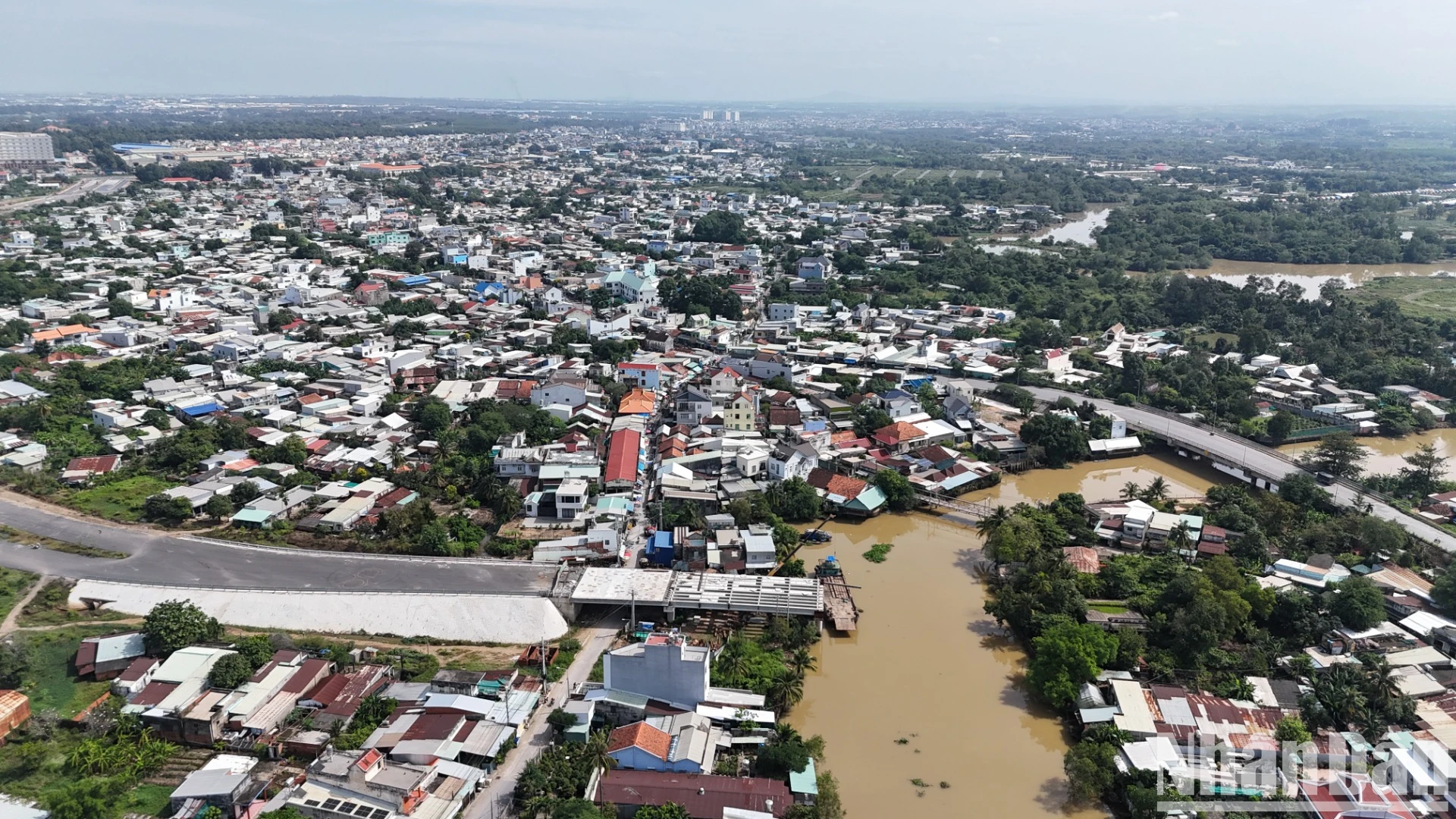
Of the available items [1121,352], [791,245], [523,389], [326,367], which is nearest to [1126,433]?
[1121,352]

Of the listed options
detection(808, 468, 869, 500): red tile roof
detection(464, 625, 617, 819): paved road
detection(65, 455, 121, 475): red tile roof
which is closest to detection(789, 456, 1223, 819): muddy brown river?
detection(808, 468, 869, 500): red tile roof

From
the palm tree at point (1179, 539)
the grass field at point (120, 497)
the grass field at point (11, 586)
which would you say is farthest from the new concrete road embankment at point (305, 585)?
the palm tree at point (1179, 539)

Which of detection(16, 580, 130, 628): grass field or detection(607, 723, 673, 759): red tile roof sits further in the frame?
detection(16, 580, 130, 628): grass field

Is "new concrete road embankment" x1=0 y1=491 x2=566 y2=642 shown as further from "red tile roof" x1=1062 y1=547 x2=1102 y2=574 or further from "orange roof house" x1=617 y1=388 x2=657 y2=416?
"red tile roof" x1=1062 y1=547 x2=1102 y2=574

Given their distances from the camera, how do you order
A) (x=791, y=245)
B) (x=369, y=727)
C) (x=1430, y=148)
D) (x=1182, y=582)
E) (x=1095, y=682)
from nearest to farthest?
(x=369, y=727), (x=1095, y=682), (x=1182, y=582), (x=791, y=245), (x=1430, y=148)

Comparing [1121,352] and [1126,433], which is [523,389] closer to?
[1126,433]

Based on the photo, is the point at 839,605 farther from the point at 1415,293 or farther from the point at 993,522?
the point at 1415,293
